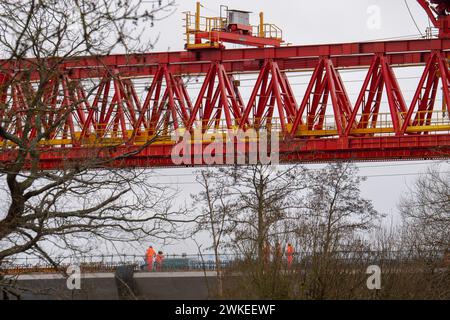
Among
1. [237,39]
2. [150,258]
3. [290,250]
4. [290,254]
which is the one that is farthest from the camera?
[237,39]

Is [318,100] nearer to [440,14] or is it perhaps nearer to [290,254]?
[440,14]

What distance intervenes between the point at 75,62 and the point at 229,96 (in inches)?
1997

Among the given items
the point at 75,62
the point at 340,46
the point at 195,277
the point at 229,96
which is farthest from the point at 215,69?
the point at 75,62

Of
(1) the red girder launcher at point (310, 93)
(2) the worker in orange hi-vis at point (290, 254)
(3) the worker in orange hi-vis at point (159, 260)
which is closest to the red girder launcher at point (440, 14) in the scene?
(1) the red girder launcher at point (310, 93)

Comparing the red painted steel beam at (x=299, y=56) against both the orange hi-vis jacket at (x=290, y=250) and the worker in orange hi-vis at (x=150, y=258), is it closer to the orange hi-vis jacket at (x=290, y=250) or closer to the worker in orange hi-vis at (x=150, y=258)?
the worker in orange hi-vis at (x=150, y=258)

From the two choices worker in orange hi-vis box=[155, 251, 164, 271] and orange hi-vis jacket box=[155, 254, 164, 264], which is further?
orange hi-vis jacket box=[155, 254, 164, 264]

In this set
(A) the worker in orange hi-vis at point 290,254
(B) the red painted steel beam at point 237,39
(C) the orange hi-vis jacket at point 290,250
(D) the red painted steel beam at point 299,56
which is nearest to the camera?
(A) the worker in orange hi-vis at point 290,254

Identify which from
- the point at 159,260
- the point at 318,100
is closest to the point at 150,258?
the point at 159,260

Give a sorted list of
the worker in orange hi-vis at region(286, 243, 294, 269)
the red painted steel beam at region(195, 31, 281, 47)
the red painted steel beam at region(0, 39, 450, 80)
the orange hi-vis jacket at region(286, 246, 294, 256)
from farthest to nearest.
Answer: the red painted steel beam at region(195, 31, 281, 47), the red painted steel beam at region(0, 39, 450, 80), the orange hi-vis jacket at region(286, 246, 294, 256), the worker in orange hi-vis at region(286, 243, 294, 269)

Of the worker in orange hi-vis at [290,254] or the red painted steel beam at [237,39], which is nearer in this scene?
the worker in orange hi-vis at [290,254]

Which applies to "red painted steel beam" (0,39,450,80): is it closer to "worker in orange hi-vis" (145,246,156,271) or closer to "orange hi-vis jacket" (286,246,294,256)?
"worker in orange hi-vis" (145,246,156,271)

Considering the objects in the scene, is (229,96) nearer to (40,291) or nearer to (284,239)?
(284,239)

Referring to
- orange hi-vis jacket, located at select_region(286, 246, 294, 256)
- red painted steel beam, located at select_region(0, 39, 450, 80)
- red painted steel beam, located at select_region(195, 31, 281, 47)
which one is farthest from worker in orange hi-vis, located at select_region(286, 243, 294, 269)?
red painted steel beam, located at select_region(195, 31, 281, 47)

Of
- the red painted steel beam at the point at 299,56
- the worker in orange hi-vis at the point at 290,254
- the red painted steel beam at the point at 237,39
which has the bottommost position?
the worker in orange hi-vis at the point at 290,254
